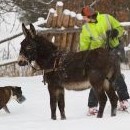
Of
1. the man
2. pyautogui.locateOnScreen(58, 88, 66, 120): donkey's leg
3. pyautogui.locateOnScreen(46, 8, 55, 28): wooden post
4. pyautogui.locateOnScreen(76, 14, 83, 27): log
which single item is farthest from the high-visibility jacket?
pyautogui.locateOnScreen(76, 14, 83, 27): log

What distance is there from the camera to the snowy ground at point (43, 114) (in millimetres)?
7461

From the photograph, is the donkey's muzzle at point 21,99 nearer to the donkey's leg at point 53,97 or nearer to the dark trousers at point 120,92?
the dark trousers at point 120,92

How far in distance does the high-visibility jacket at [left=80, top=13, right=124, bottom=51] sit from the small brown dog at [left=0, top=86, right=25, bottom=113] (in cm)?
277

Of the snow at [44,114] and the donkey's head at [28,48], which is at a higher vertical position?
the donkey's head at [28,48]

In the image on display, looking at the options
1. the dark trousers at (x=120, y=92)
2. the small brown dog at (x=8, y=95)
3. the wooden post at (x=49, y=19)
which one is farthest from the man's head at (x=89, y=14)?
the wooden post at (x=49, y=19)

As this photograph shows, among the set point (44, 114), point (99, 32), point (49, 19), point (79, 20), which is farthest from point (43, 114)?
point (79, 20)

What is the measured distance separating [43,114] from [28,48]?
2.10m

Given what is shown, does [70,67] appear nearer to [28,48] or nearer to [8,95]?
[28,48]

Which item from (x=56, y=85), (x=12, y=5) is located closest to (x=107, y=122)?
(x=56, y=85)

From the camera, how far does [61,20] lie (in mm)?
15781

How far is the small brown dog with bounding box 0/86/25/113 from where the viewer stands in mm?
11865

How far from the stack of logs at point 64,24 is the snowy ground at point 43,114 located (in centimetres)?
128

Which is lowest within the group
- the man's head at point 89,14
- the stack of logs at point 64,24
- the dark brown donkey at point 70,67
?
the stack of logs at point 64,24

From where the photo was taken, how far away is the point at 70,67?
30.1 ft
